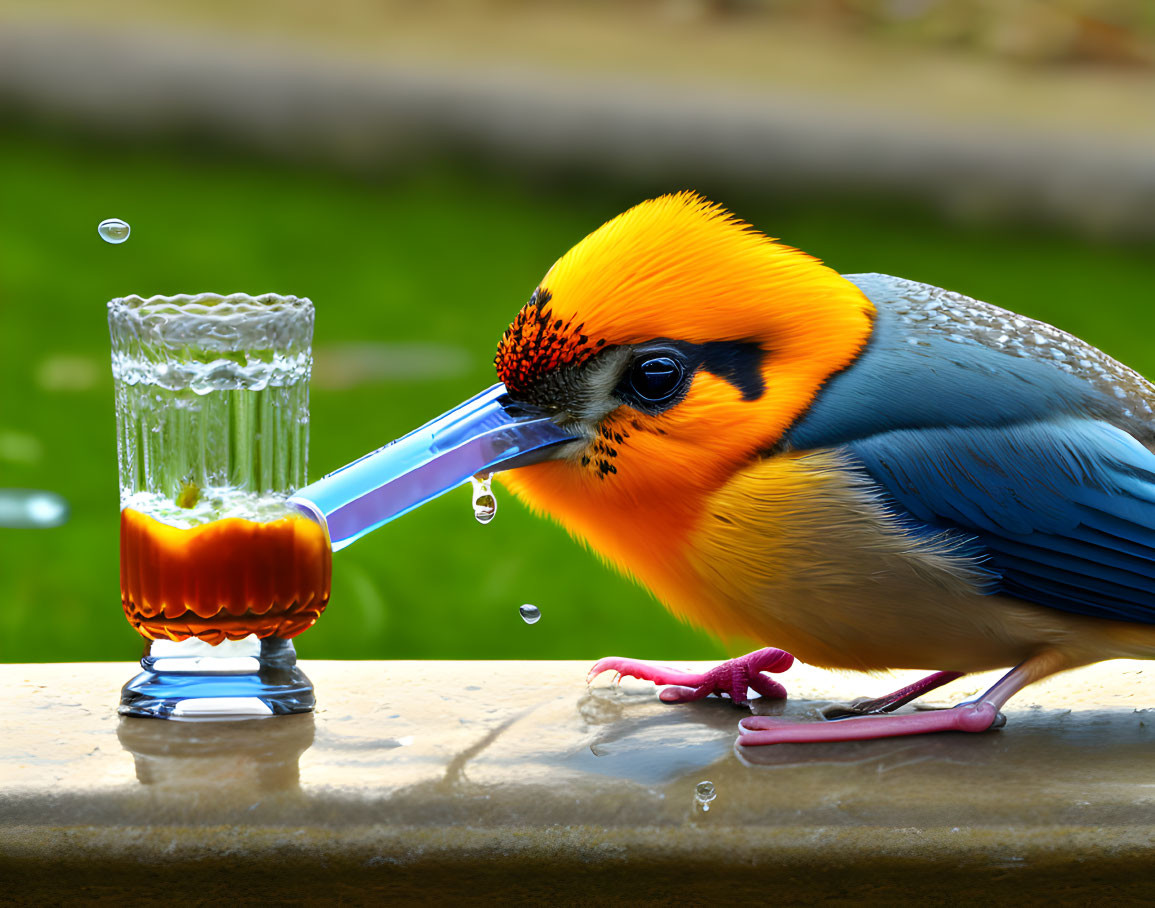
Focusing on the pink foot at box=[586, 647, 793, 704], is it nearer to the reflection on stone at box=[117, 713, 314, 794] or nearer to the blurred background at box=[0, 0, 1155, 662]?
the reflection on stone at box=[117, 713, 314, 794]

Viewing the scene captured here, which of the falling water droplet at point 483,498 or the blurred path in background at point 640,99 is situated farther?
the blurred path in background at point 640,99

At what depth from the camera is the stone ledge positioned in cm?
199

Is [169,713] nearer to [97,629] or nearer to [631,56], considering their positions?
[97,629]

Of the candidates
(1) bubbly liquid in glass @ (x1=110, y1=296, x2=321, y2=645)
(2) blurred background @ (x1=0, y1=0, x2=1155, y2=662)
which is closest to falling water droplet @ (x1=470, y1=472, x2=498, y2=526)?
(1) bubbly liquid in glass @ (x1=110, y1=296, x2=321, y2=645)

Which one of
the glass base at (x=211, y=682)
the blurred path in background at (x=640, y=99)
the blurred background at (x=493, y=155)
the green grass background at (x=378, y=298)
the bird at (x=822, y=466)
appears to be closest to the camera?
the bird at (x=822, y=466)

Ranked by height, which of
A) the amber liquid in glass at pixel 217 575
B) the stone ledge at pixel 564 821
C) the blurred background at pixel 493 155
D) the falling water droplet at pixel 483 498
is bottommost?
the stone ledge at pixel 564 821

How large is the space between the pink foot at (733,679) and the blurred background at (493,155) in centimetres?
381

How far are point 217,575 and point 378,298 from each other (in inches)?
221

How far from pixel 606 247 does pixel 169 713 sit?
88 cm

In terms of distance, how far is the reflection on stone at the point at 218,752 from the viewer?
81.9 inches

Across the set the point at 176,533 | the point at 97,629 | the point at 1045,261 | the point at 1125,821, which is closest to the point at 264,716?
the point at 176,533

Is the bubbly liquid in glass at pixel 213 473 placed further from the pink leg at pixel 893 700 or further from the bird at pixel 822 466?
the pink leg at pixel 893 700

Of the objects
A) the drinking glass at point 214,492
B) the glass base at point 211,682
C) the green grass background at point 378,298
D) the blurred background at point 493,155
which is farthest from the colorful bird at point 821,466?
the blurred background at point 493,155

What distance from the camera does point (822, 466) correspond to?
2152mm
